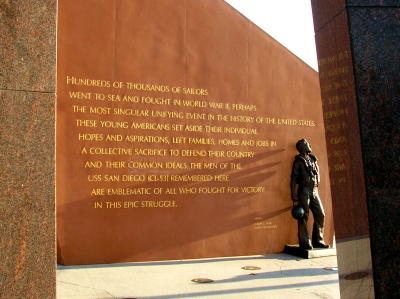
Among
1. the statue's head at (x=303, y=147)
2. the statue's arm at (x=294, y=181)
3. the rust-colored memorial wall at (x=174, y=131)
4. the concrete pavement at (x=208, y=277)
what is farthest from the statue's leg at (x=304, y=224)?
the statue's head at (x=303, y=147)

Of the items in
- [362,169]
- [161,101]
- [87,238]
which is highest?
[161,101]

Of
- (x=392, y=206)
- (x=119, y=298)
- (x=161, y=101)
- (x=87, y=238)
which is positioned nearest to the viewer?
(x=392, y=206)

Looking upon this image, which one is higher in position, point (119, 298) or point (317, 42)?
point (317, 42)

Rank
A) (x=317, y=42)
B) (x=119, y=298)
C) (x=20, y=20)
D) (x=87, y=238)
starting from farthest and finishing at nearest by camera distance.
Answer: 1. (x=87, y=238)
2. (x=119, y=298)
3. (x=317, y=42)
4. (x=20, y=20)

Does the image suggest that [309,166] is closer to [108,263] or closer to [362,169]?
[108,263]

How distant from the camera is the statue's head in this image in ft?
25.0

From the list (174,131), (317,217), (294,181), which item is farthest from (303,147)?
(174,131)

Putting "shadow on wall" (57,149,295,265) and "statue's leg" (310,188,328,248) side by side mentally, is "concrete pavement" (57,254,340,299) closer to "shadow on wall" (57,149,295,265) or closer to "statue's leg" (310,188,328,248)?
"shadow on wall" (57,149,295,265)

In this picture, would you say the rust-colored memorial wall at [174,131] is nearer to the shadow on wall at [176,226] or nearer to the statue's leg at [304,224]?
the shadow on wall at [176,226]

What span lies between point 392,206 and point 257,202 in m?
4.80

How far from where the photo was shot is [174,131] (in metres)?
7.07

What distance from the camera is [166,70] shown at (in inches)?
282

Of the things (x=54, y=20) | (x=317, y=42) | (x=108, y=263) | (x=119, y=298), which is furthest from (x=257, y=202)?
(x=54, y=20)

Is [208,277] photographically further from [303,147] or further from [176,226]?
[303,147]
